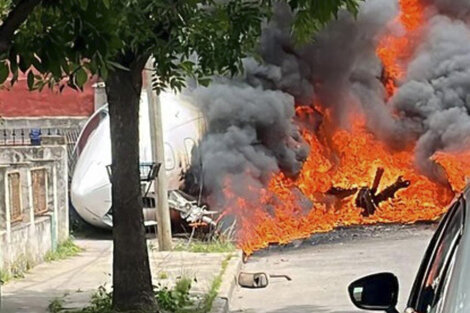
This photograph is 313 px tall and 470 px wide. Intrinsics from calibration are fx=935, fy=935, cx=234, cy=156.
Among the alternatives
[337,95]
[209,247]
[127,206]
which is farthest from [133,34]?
[337,95]

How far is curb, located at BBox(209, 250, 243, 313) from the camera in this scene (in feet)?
33.3

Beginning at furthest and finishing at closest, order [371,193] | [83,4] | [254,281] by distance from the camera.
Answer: [371,193]
[254,281]
[83,4]

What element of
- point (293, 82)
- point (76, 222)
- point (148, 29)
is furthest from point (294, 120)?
point (148, 29)

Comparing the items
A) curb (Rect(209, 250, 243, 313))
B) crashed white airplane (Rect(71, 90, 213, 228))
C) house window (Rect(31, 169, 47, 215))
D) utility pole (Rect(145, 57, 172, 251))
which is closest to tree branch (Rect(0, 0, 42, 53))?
curb (Rect(209, 250, 243, 313))

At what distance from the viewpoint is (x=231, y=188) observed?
17.1 m

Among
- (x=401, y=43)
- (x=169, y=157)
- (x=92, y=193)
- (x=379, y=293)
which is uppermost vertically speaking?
(x=401, y=43)

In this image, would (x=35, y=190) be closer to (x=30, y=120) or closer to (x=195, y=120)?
(x=195, y=120)

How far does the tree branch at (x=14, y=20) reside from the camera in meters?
4.29

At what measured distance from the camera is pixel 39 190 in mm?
14664

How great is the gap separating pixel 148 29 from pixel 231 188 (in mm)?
9159

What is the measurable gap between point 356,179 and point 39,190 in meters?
6.82

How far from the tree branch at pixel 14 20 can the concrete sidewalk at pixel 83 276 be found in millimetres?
6053

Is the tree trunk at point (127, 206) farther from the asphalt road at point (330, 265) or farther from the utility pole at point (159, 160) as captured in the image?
the utility pole at point (159, 160)

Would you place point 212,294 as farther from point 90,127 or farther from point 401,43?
point 401,43
